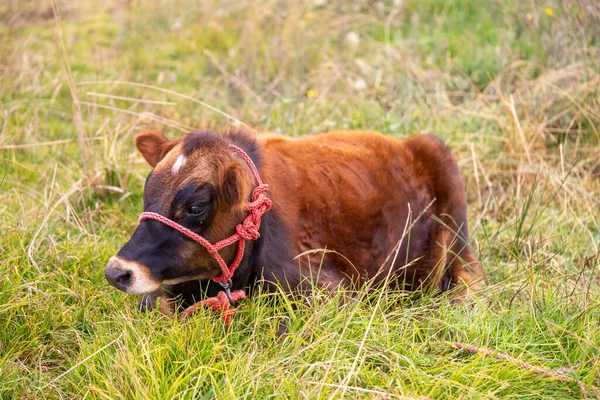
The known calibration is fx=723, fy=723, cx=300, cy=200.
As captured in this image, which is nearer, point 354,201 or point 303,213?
point 303,213

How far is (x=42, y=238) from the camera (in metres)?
4.09

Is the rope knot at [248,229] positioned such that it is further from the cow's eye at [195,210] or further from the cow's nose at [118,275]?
the cow's nose at [118,275]

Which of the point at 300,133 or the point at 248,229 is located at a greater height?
the point at 248,229

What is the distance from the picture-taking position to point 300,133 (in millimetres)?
6062

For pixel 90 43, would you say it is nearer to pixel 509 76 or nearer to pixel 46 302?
pixel 509 76

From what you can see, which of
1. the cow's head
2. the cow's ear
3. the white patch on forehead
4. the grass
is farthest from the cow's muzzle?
the cow's ear

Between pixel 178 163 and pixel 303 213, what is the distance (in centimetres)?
80

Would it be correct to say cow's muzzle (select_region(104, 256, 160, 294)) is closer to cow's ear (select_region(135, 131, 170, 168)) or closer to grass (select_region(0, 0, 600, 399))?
grass (select_region(0, 0, 600, 399))

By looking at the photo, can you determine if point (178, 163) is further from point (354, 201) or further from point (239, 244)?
point (354, 201)

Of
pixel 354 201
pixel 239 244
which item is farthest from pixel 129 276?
pixel 354 201

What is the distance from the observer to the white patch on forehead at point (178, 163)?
10.9ft

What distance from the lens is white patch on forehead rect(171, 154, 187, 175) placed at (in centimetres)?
332

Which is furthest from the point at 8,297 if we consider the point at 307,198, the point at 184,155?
the point at 307,198

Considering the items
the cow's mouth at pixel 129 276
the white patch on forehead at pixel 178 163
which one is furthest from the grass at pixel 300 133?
the white patch on forehead at pixel 178 163
